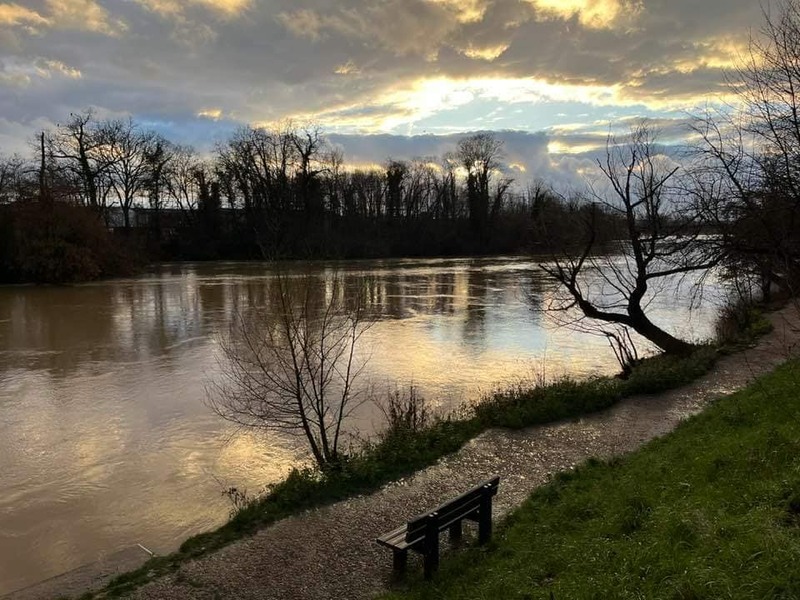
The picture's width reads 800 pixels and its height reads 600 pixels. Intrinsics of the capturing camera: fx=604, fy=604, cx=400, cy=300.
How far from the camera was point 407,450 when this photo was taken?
786cm

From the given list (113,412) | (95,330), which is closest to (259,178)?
(95,330)

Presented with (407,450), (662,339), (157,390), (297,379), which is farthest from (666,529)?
(157,390)

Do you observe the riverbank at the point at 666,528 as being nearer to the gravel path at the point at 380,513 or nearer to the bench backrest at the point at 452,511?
the bench backrest at the point at 452,511

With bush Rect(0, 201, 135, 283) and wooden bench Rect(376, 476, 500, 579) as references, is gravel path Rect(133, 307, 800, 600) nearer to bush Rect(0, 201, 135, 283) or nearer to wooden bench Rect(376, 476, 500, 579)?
wooden bench Rect(376, 476, 500, 579)

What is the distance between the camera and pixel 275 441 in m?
9.96

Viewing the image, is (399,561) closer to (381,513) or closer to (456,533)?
(456,533)

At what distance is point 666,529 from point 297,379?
529 cm

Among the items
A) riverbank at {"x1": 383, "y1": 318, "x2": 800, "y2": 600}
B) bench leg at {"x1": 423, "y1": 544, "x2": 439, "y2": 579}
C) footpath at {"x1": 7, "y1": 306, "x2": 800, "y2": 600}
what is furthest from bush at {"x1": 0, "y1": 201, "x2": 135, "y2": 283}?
bench leg at {"x1": 423, "y1": 544, "x2": 439, "y2": 579}

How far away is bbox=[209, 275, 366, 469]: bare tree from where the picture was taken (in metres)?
8.42

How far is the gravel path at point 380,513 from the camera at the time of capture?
16.6 ft

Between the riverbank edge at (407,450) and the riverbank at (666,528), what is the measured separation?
2097 mm

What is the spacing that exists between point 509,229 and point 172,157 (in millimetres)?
38815

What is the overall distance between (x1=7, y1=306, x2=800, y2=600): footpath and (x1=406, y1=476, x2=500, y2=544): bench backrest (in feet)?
1.71

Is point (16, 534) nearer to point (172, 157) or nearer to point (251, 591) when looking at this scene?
point (251, 591)
